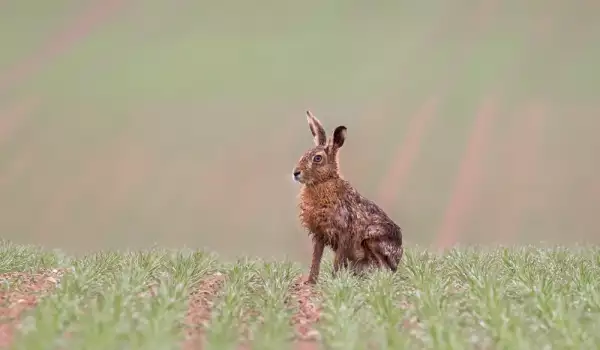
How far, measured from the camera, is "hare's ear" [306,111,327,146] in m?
10.8

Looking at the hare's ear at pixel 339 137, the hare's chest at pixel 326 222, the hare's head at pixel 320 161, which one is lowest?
the hare's chest at pixel 326 222

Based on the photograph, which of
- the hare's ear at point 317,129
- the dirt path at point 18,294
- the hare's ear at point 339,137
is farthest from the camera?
the hare's ear at point 317,129

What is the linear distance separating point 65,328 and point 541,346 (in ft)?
13.5

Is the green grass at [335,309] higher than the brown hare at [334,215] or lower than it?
lower

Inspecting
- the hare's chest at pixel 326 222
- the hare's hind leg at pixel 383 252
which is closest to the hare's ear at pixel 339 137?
the hare's chest at pixel 326 222

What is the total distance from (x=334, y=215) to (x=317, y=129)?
1150mm

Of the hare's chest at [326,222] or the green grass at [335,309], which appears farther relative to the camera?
the hare's chest at [326,222]

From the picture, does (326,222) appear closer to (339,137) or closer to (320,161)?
(320,161)

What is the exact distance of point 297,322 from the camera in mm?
8320

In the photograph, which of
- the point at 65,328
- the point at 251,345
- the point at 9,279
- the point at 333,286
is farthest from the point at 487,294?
the point at 9,279

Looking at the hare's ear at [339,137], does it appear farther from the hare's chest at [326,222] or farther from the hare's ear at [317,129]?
the hare's chest at [326,222]

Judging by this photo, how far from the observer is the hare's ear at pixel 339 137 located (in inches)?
416

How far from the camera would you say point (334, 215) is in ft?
34.7

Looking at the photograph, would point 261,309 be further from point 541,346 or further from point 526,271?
point 526,271
